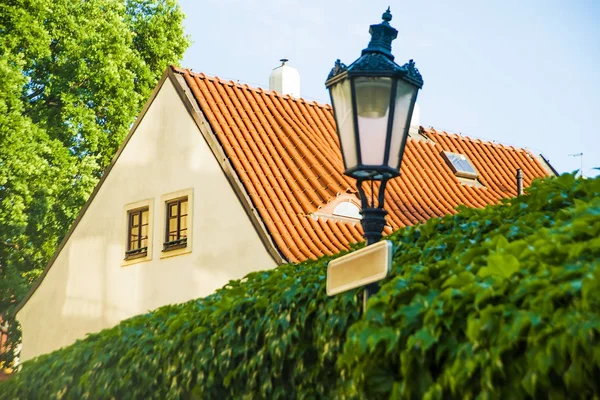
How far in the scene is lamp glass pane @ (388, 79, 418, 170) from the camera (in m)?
6.92

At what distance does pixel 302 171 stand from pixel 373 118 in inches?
595

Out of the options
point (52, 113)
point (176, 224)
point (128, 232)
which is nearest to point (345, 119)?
point (176, 224)

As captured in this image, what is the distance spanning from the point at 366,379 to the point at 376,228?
4.73 ft

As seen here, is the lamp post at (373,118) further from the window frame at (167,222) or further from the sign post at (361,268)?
the window frame at (167,222)

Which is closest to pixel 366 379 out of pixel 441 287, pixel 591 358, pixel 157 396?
pixel 441 287

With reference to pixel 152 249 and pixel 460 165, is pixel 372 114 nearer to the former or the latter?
pixel 152 249

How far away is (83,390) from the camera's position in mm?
10852

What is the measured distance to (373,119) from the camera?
6.92 meters

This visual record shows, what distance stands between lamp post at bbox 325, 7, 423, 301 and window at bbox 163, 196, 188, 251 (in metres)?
15.5

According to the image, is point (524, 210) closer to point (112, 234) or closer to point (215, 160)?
point (215, 160)

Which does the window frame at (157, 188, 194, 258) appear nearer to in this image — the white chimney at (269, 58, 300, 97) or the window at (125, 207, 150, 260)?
the window at (125, 207, 150, 260)

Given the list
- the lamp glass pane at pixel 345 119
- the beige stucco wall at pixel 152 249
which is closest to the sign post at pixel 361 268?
the lamp glass pane at pixel 345 119

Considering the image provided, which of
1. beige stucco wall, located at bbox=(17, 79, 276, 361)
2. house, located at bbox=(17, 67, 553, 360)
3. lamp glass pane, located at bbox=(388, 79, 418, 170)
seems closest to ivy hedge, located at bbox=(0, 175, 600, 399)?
lamp glass pane, located at bbox=(388, 79, 418, 170)

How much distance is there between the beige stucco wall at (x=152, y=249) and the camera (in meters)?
21.0
